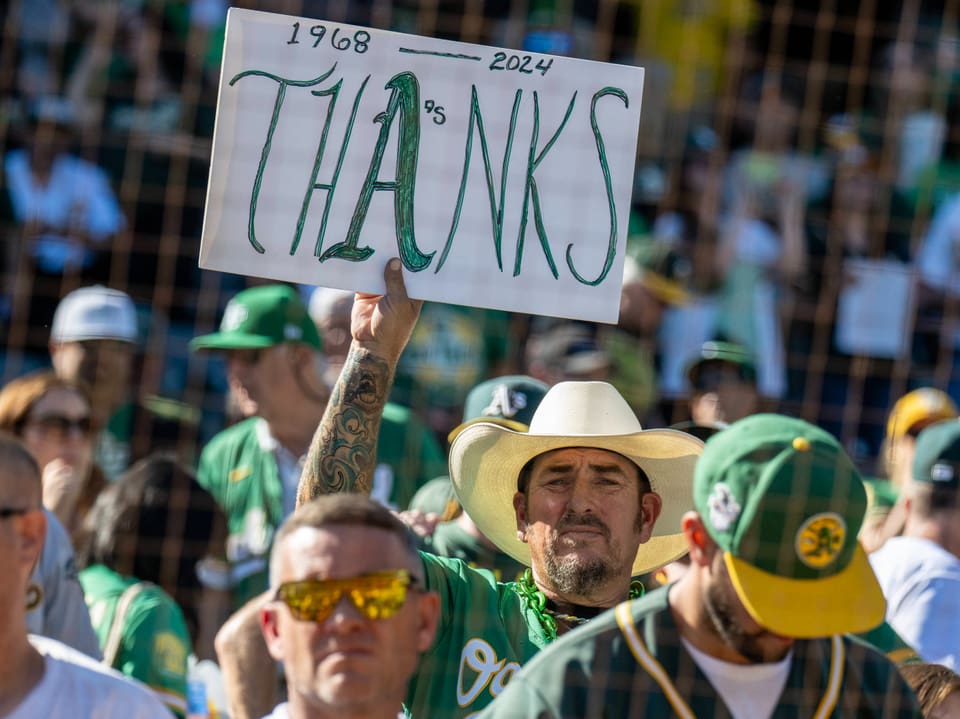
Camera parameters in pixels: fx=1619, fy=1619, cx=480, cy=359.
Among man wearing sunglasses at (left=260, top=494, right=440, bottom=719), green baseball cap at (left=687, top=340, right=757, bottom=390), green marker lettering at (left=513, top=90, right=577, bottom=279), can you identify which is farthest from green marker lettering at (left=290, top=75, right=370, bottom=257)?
green baseball cap at (left=687, top=340, right=757, bottom=390)

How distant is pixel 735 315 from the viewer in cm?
659

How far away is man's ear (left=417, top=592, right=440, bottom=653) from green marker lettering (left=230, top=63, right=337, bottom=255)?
0.80 meters

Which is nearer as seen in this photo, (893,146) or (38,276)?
(38,276)

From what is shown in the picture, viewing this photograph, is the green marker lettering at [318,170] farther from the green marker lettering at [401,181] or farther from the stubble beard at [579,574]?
the stubble beard at [579,574]

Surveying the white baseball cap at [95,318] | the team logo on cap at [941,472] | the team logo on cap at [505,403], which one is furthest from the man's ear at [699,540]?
the white baseball cap at [95,318]

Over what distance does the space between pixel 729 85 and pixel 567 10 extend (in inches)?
40.2

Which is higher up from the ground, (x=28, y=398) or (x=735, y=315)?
(x=735, y=315)

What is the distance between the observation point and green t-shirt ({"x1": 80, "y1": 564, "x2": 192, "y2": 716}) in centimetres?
349

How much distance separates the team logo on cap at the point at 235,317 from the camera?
15.8 ft

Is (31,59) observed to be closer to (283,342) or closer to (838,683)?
(283,342)

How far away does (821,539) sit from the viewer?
221 centimetres

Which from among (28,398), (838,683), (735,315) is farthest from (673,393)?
(838,683)

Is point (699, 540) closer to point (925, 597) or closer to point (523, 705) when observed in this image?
point (523, 705)

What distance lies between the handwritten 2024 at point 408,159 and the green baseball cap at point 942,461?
63.4 inches
